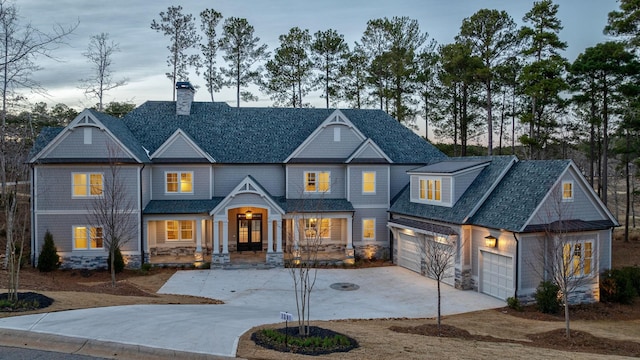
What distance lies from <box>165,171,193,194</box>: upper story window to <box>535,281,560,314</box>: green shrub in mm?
17586

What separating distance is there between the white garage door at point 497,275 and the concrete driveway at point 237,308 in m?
0.55

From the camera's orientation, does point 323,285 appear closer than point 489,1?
Yes

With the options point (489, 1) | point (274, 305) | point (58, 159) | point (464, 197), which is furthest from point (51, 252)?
point (489, 1)

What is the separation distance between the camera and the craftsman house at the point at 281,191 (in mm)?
18609

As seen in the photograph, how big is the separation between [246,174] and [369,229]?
7621 mm

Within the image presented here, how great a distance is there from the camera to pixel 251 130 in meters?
27.6

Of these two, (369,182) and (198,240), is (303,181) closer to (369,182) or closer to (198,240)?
(369,182)

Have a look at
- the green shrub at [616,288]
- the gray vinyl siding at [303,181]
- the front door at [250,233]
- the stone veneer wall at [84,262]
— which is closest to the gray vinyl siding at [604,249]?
the green shrub at [616,288]

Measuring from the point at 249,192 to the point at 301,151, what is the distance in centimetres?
405

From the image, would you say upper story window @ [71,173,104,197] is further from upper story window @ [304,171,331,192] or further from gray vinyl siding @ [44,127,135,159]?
upper story window @ [304,171,331,192]

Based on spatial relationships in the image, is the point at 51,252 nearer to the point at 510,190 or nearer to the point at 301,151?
the point at 301,151

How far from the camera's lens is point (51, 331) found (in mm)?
10039

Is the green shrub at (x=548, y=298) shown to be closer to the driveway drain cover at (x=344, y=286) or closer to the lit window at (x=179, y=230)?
the driveway drain cover at (x=344, y=286)

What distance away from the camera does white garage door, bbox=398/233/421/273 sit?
74.4 ft
